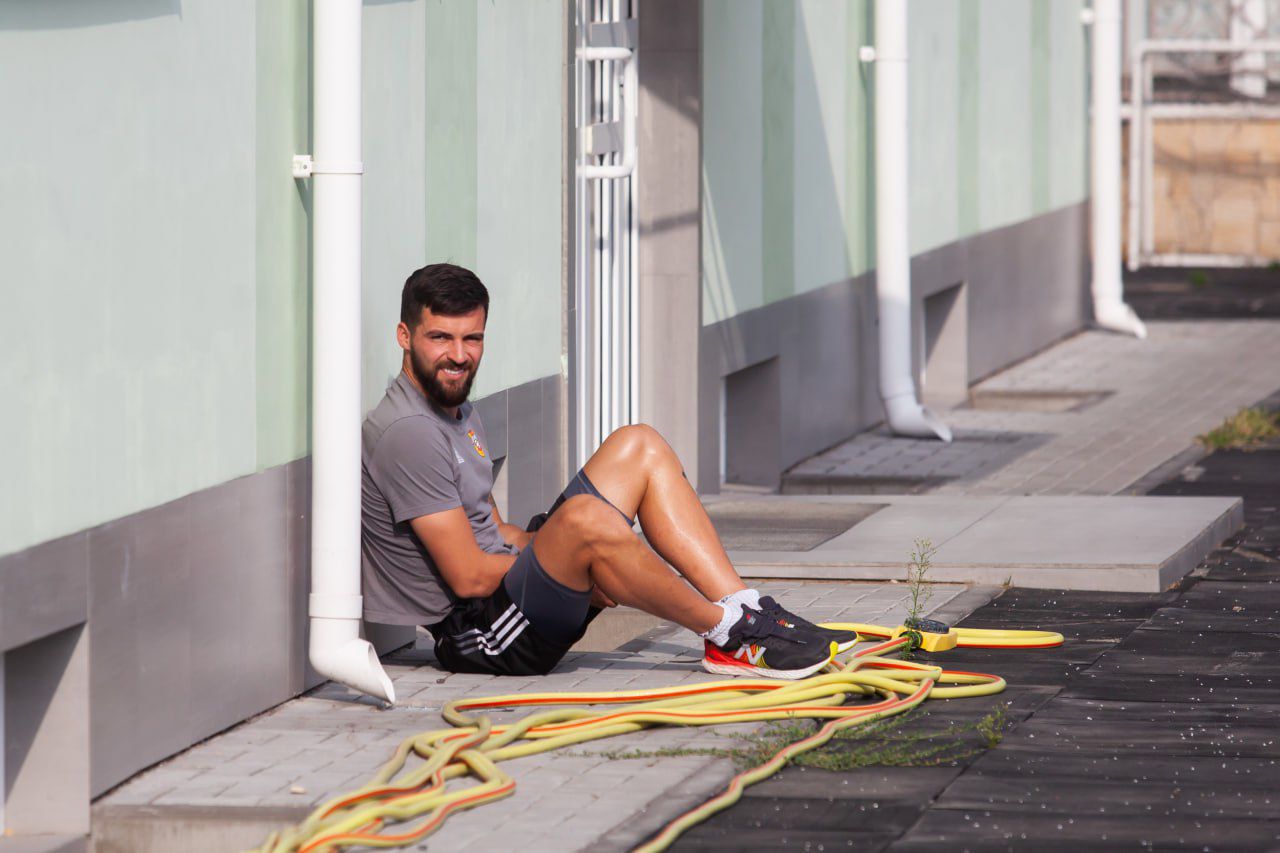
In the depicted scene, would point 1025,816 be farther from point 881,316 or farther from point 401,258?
point 881,316

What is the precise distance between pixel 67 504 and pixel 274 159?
58.5 inches

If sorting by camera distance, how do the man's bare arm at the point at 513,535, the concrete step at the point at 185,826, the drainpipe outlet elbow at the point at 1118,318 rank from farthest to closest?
1. the drainpipe outlet elbow at the point at 1118,318
2. the man's bare arm at the point at 513,535
3. the concrete step at the point at 185,826

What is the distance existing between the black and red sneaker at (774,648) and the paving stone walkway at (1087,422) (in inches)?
213

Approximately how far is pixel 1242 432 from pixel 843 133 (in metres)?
2.82

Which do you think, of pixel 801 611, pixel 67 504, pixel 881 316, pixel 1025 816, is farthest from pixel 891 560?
pixel 881 316

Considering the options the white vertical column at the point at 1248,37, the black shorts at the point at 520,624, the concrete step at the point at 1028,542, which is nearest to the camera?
the black shorts at the point at 520,624

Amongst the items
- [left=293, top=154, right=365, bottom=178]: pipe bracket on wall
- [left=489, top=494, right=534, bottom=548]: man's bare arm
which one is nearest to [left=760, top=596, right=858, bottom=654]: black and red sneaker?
[left=489, top=494, right=534, bottom=548]: man's bare arm

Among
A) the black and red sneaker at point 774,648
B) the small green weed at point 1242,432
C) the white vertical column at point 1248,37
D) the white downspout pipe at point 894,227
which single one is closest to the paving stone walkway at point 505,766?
the black and red sneaker at point 774,648

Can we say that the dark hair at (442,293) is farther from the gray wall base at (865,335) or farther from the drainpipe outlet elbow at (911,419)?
the drainpipe outlet elbow at (911,419)

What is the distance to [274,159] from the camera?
6.67 meters

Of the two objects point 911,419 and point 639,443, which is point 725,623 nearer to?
point 639,443

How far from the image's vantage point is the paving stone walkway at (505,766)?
5.38 metres

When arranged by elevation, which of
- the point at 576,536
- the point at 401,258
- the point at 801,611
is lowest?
the point at 801,611

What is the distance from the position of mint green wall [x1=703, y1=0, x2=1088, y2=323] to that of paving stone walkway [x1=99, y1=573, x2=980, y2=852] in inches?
194
